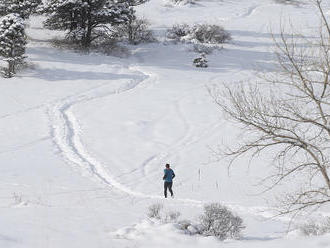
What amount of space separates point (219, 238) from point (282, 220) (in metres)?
4.51

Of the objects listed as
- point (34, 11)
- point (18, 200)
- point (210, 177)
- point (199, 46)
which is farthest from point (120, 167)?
point (199, 46)

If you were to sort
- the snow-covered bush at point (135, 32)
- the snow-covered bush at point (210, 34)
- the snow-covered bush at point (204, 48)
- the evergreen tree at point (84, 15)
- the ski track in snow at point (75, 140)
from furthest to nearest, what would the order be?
the snow-covered bush at point (210, 34)
the snow-covered bush at point (135, 32)
the snow-covered bush at point (204, 48)
the evergreen tree at point (84, 15)
the ski track in snow at point (75, 140)

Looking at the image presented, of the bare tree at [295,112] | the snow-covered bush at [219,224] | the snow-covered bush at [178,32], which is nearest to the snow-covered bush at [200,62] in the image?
the snow-covered bush at [178,32]

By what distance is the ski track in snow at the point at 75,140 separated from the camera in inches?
674

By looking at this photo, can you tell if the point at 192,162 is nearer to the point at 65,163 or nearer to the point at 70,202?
the point at 65,163

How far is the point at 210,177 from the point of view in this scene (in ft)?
58.3

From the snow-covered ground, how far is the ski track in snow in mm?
50

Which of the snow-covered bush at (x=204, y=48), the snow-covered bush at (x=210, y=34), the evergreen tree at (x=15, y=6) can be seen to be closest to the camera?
the evergreen tree at (x=15, y=6)

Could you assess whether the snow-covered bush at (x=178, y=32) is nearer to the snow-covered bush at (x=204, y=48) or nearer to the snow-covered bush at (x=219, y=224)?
the snow-covered bush at (x=204, y=48)

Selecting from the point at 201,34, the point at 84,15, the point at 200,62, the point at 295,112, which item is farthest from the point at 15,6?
the point at 295,112

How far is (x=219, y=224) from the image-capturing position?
374 inches

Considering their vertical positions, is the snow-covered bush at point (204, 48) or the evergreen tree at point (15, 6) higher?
the evergreen tree at point (15, 6)

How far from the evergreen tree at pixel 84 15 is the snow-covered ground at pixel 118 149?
7.22 ft

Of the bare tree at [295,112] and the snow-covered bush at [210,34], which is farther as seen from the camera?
the snow-covered bush at [210,34]
